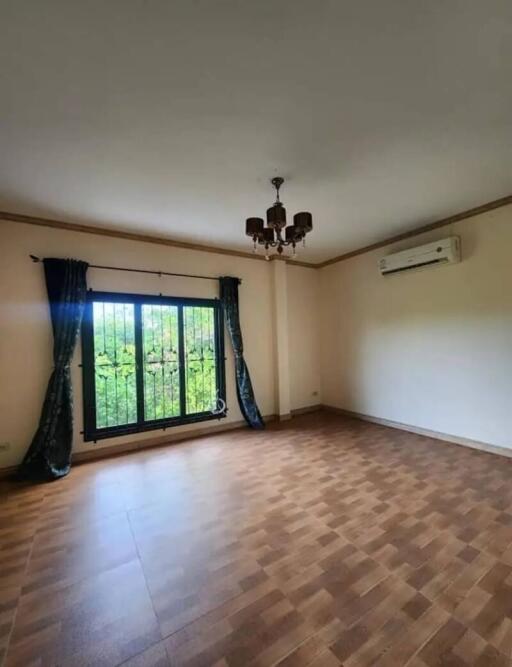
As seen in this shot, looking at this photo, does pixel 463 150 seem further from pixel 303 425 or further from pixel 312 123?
pixel 303 425

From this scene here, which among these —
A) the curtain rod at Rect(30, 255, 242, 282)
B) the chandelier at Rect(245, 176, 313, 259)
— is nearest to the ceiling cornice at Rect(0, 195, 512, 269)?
the curtain rod at Rect(30, 255, 242, 282)

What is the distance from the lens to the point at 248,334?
15.5 ft

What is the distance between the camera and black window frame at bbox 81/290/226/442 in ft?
11.5

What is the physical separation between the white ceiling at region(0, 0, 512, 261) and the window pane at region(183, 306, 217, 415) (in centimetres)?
164

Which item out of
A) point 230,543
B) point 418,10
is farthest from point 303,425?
point 418,10

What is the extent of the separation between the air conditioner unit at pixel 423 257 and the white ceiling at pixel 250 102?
0.58m

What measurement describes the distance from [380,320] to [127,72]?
13.3 ft

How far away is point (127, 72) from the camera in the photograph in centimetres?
157

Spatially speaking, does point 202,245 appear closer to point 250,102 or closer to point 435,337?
point 250,102

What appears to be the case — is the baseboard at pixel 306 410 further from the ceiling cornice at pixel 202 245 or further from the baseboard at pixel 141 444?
the ceiling cornice at pixel 202 245

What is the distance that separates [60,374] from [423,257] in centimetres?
447

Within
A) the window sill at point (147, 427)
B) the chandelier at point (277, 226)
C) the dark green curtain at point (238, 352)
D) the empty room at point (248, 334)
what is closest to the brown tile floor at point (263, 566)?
the empty room at point (248, 334)

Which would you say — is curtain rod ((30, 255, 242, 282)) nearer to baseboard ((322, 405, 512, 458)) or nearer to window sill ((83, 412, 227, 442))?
window sill ((83, 412, 227, 442))

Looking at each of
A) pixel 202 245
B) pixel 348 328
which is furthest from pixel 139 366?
pixel 348 328
